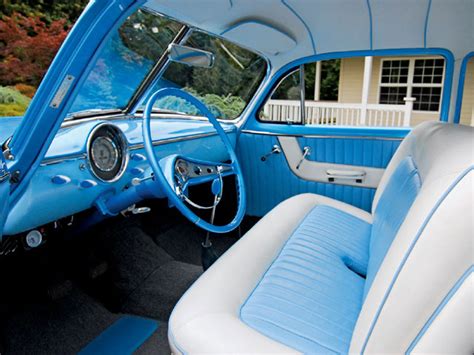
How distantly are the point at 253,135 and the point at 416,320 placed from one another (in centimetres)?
243

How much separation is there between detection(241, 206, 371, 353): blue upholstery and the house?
62.0 inches

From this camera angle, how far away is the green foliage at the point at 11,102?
184 cm

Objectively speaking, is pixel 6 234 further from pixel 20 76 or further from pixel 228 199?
pixel 228 199

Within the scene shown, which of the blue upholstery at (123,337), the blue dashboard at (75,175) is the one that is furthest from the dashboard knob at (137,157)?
the blue upholstery at (123,337)

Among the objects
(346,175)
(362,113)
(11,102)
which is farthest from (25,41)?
(362,113)

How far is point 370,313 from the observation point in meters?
0.84

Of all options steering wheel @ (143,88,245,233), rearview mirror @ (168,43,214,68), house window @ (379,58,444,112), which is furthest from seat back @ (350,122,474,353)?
house window @ (379,58,444,112)

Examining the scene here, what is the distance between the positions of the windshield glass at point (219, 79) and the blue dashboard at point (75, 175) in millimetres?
431

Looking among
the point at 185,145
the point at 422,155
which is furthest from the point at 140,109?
the point at 422,155

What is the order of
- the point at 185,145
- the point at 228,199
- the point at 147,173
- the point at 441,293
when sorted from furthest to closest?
the point at 228,199 < the point at 185,145 < the point at 147,173 < the point at 441,293

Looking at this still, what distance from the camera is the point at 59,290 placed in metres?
1.98

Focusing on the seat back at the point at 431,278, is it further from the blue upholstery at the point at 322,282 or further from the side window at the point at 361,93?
the side window at the point at 361,93

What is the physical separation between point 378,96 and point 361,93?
0.51 metres

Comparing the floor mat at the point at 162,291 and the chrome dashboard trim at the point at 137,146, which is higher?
the chrome dashboard trim at the point at 137,146
